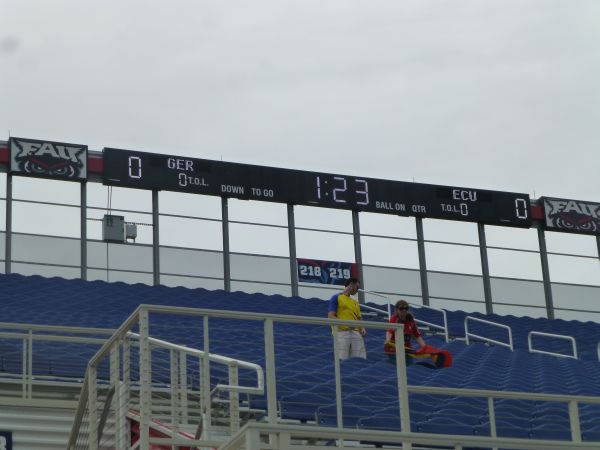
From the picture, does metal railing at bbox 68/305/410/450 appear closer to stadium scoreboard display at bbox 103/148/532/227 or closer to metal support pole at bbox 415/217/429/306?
stadium scoreboard display at bbox 103/148/532/227

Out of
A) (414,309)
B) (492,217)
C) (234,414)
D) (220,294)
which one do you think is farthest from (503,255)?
(234,414)

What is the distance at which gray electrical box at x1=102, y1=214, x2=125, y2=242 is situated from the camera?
22.1 metres

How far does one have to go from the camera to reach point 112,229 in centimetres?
2211

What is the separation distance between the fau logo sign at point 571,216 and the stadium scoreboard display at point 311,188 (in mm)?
846

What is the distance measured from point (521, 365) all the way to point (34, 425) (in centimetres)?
900

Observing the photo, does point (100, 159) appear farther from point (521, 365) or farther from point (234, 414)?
point (234, 414)

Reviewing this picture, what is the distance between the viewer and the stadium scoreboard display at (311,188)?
72.2ft

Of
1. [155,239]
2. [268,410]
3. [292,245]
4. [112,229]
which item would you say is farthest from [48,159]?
[268,410]

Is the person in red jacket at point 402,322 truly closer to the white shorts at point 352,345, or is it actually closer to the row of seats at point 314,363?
the white shorts at point 352,345

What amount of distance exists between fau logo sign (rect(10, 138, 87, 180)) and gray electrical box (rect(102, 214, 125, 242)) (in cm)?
90

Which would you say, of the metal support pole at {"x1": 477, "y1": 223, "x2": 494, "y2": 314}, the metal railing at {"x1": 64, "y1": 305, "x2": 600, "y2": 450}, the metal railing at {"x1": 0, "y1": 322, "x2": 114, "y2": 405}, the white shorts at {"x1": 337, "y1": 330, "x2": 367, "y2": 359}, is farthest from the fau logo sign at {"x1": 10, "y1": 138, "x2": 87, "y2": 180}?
the metal railing at {"x1": 64, "y1": 305, "x2": 600, "y2": 450}

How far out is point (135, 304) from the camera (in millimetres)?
19328

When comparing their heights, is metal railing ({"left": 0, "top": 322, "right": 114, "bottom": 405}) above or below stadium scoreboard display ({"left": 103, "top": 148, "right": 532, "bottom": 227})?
below

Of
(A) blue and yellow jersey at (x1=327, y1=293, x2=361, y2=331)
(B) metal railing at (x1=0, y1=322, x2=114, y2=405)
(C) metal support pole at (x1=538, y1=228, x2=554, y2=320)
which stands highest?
(C) metal support pole at (x1=538, y1=228, x2=554, y2=320)
